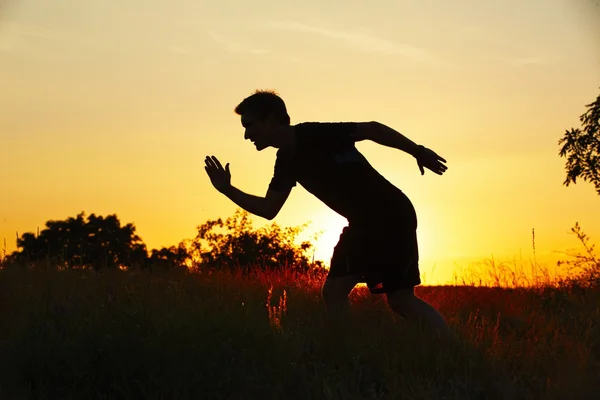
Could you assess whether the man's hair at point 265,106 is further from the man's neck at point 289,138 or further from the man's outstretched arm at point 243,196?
the man's outstretched arm at point 243,196

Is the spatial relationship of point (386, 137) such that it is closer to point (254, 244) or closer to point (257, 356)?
point (257, 356)

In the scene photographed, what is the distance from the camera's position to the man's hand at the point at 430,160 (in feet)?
18.3

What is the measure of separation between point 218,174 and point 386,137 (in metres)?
1.21

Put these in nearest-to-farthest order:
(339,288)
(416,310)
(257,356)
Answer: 1. (257,356)
2. (416,310)
3. (339,288)

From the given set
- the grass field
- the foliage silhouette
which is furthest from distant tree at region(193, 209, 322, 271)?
the grass field

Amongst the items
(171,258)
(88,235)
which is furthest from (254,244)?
(88,235)

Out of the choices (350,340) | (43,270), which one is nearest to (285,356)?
(350,340)

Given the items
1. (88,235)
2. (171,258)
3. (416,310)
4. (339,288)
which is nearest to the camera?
(416,310)

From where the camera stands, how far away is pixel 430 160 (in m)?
5.57

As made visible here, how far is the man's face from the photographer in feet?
18.9

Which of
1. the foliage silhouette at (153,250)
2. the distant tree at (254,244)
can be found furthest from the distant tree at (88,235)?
the distant tree at (254,244)

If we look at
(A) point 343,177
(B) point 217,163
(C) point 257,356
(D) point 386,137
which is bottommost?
(C) point 257,356

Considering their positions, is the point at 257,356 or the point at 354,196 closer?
the point at 257,356

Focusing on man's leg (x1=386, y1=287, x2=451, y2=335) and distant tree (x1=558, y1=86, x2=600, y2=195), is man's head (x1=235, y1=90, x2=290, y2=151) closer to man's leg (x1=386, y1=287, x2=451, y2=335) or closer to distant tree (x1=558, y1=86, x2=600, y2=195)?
man's leg (x1=386, y1=287, x2=451, y2=335)
